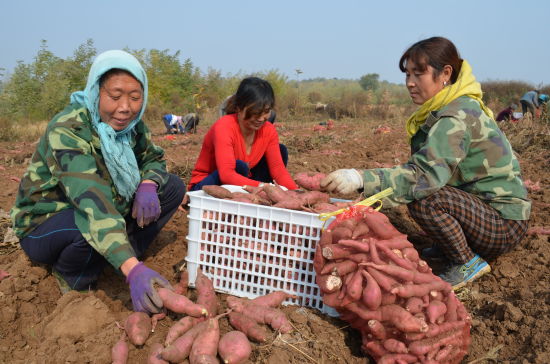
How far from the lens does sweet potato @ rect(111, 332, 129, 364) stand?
1.82m

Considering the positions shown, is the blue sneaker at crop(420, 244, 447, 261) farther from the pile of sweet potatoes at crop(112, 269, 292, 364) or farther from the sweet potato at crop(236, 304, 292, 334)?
the sweet potato at crop(236, 304, 292, 334)

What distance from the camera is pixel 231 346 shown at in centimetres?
180

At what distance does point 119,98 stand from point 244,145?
1.36m

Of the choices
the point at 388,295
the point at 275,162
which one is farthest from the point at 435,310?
the point at 275,162

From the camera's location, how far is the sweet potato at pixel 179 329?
1894mm

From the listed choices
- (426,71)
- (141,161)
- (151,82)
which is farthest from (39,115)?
(426,71)

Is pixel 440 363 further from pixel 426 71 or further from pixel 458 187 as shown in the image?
pixel 426 71

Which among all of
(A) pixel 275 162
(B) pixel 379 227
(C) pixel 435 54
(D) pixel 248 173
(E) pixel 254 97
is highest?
(C) pixel 435 54

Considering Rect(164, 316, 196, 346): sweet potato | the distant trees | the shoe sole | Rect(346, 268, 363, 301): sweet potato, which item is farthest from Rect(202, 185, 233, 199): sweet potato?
the distant trees

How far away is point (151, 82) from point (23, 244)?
19.8 meters

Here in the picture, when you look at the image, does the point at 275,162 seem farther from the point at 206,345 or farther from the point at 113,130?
the point at 206,345

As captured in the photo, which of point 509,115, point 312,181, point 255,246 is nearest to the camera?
point 255,246

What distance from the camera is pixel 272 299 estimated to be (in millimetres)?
2150

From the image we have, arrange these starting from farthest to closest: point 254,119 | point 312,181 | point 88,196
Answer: point 254,119, point 312,181, point 88,196
